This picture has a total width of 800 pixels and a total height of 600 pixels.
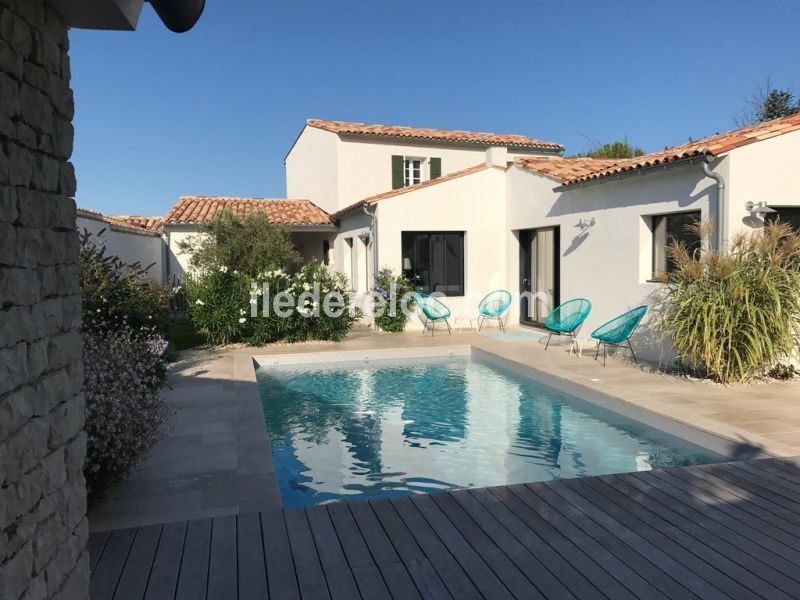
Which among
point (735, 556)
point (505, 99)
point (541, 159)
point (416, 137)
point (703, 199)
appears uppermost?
point (505, 99)

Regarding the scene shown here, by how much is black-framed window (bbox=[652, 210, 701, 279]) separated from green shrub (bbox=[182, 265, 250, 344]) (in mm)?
8134

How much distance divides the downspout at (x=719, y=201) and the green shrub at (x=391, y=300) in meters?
7.97

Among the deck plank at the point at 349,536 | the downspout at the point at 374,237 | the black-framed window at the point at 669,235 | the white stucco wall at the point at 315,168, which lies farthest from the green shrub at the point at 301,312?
the deck plank at the point at 349,536

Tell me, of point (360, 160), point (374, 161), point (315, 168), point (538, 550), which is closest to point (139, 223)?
point (315, 168)

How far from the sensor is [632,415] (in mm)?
7297

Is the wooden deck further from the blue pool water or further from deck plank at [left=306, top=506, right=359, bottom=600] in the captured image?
the blue pool water

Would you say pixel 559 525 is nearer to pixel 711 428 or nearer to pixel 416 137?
pixel 711 428

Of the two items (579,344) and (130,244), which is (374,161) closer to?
(130,244)

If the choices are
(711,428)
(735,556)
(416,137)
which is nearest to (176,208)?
(416,137)

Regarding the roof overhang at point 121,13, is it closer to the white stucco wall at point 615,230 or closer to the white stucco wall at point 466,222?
the white stucco wall at point 615,230

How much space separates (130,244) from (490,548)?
15.7 m

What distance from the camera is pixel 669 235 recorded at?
10.2 meters

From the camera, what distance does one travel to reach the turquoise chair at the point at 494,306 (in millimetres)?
15258

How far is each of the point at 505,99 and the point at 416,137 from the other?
493 cm
